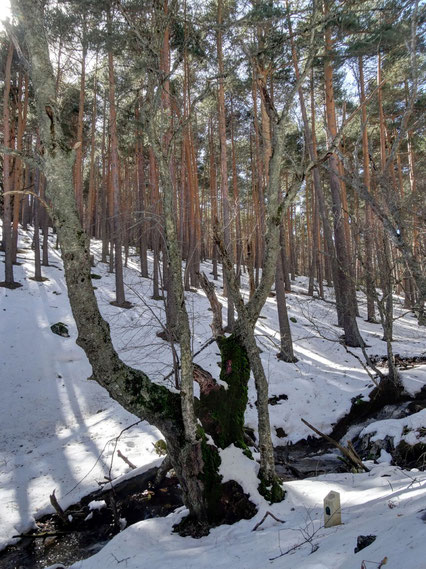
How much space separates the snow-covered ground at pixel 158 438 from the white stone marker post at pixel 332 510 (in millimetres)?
65

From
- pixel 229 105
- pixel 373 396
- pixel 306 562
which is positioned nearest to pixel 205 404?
pixel 306 562

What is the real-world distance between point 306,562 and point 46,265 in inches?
692

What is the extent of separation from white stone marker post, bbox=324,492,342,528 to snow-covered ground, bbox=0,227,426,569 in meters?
0.06

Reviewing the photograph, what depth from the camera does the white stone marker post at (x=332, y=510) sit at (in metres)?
2.97

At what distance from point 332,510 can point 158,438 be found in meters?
4.96

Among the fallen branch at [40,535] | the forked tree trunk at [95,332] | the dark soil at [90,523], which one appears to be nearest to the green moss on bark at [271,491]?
the forked tree trunk at [95,332]

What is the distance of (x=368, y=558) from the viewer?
6.72 ft

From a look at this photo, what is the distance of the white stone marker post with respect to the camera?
2.97 metres

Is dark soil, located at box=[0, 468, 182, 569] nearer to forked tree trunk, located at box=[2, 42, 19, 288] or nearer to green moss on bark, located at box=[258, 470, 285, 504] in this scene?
green moss on bark, located at box=[258, 470, 285, 504]

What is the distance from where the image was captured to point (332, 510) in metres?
2.98

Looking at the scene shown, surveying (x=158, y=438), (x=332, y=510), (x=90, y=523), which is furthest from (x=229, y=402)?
(x=158, y=438)

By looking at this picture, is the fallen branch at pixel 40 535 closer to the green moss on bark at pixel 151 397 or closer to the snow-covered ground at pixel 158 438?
the snow-covered ground at pixel 158 438

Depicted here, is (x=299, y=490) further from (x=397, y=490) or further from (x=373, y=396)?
(x=373, y=396)

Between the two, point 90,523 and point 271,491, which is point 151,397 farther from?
point 90,523
